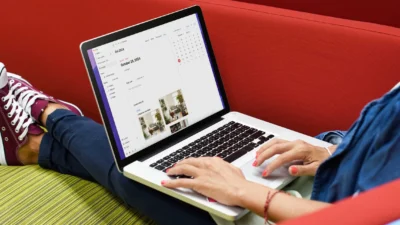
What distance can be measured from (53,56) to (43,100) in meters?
0.24

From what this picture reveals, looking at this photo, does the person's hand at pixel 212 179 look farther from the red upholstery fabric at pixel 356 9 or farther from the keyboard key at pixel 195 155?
the red upholstery fabric at pixel 356 9

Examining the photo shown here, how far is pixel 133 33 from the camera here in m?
1.24

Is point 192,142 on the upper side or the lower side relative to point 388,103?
lower

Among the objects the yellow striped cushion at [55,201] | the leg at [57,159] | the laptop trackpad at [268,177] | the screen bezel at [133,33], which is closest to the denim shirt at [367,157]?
the laptop trackpad at [268,177]

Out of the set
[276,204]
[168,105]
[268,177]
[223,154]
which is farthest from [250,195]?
[168,105]

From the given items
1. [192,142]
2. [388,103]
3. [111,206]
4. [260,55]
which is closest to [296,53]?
[260,55]

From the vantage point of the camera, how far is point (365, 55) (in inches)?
48.5

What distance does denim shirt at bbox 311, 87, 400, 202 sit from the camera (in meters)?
0.85

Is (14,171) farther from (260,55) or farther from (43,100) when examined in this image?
(260,55)

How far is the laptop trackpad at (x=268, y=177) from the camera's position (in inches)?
43.8

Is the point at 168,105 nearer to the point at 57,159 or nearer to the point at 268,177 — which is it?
the point at 268,177

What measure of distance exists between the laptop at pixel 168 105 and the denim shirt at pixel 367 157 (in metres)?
0.15

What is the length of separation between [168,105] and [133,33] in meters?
0.20

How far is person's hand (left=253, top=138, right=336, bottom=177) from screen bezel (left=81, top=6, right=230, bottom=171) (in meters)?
0.25
